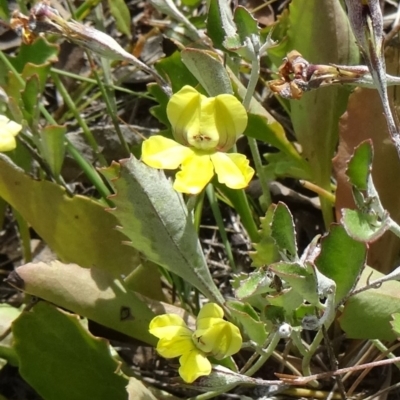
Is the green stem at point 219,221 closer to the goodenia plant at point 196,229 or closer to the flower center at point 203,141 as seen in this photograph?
the goodenia plant at point 196,229

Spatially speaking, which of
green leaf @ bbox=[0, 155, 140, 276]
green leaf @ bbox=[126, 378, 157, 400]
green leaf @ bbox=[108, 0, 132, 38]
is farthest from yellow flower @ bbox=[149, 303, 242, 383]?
green leaf @ bbox=[108, 0, 132, 38]

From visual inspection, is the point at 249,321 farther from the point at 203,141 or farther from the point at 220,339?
the point at 203,141

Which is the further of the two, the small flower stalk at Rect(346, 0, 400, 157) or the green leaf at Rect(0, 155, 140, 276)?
the green leaf at Rect(0, 155, 140, 276)

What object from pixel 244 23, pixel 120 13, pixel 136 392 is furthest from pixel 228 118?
pixel 120 13

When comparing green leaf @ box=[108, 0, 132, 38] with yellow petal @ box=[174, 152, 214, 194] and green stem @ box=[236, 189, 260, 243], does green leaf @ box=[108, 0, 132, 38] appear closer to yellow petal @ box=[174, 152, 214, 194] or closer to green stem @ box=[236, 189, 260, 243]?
green stem @ box=[236, 189, 260, 243]

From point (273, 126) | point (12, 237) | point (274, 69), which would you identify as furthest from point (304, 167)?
point (12, 237)

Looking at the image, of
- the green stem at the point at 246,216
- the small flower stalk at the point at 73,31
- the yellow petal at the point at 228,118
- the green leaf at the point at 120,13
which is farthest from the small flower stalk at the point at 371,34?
the green leaf at the point at 120,13
